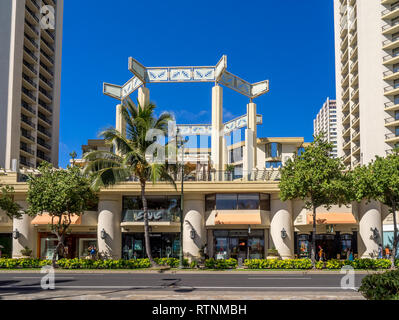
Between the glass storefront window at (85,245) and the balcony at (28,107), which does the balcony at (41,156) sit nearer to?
the balcony at (28,107)

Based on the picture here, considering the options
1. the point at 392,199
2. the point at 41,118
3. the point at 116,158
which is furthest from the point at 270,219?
the point at 41,118

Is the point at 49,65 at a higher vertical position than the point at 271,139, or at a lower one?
higher

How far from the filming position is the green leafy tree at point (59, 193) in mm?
29289

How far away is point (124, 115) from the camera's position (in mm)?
27797

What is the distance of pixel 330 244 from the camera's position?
115ft

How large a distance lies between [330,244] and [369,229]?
3.32 metres

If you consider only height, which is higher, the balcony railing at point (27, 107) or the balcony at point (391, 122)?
the balcony railing at point (27, 107)

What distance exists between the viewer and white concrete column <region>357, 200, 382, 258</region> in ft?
109

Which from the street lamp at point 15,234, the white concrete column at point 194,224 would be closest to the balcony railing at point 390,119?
the white concrete column at point 194,224

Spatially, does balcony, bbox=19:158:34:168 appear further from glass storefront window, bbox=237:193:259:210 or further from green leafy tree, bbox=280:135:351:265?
green leafy tree, bbox=280:135:351:265

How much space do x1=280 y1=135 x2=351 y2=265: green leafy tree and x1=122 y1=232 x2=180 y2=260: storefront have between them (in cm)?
1067

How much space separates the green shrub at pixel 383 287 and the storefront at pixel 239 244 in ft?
78.9
